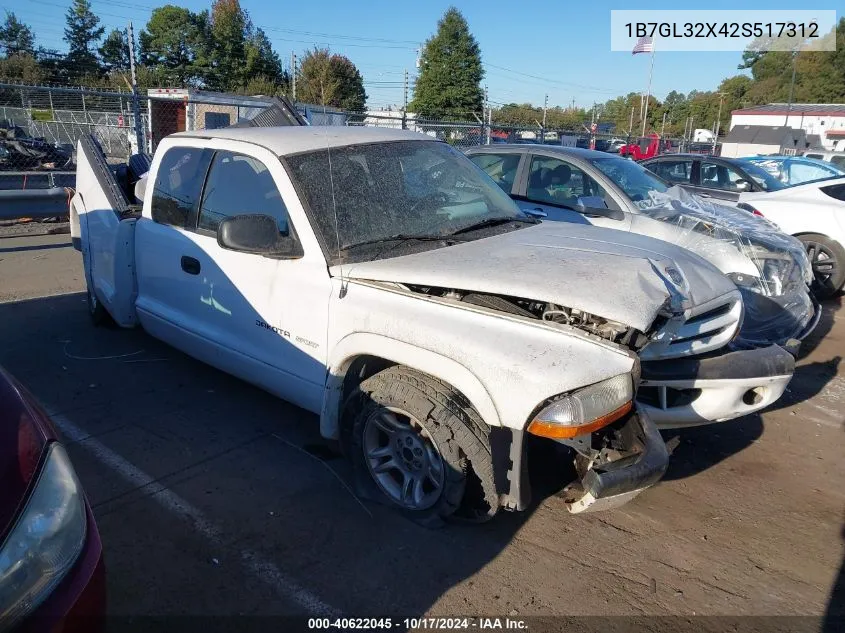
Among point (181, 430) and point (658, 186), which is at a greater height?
point (658, 186)

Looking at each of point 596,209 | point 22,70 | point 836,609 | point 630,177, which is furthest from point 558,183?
point 22,70

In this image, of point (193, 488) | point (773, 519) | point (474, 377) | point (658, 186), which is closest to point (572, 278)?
point (474, 377)

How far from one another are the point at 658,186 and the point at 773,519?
4.63m

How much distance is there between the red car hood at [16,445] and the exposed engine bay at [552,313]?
67.5 inches

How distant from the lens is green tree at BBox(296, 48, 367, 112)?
49781 mm

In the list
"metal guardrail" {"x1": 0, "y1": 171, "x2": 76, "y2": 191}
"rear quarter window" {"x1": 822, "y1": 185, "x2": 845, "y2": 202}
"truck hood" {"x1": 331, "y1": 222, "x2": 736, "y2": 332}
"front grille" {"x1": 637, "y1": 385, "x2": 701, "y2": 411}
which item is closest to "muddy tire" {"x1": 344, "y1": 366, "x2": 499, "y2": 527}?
"truck hood" {"x1": 331, "y1": 222, "x2": 736, "y2": 332}

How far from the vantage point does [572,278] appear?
2947 mm

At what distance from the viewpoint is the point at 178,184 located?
14.4 ft

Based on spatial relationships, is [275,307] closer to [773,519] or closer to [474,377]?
[474,377]

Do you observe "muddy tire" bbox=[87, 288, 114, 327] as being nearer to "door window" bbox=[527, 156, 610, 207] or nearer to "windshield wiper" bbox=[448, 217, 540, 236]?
"windshield wiper" bbox=[448, 217, 540, 236]

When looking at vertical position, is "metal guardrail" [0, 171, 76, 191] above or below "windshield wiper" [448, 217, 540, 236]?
below

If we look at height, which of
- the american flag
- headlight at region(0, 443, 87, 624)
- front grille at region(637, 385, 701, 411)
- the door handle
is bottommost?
front grille at region(637, 385, 701, 411)

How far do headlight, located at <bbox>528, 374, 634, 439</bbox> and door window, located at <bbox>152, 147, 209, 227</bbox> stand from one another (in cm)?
283

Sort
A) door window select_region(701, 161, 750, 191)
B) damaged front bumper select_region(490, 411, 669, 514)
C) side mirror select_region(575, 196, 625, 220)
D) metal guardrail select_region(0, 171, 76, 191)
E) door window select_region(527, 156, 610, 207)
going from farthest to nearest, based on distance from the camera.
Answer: metal guardrail select_region(0, 171, 76, 191)
door window select_region(701, 161, 750, 191)
door window select_region(527, 156, 610, 207)
side mirror select_region(575, 196, 625, 220)
damaged front bumper select_region(490, 411, 669, 514)
